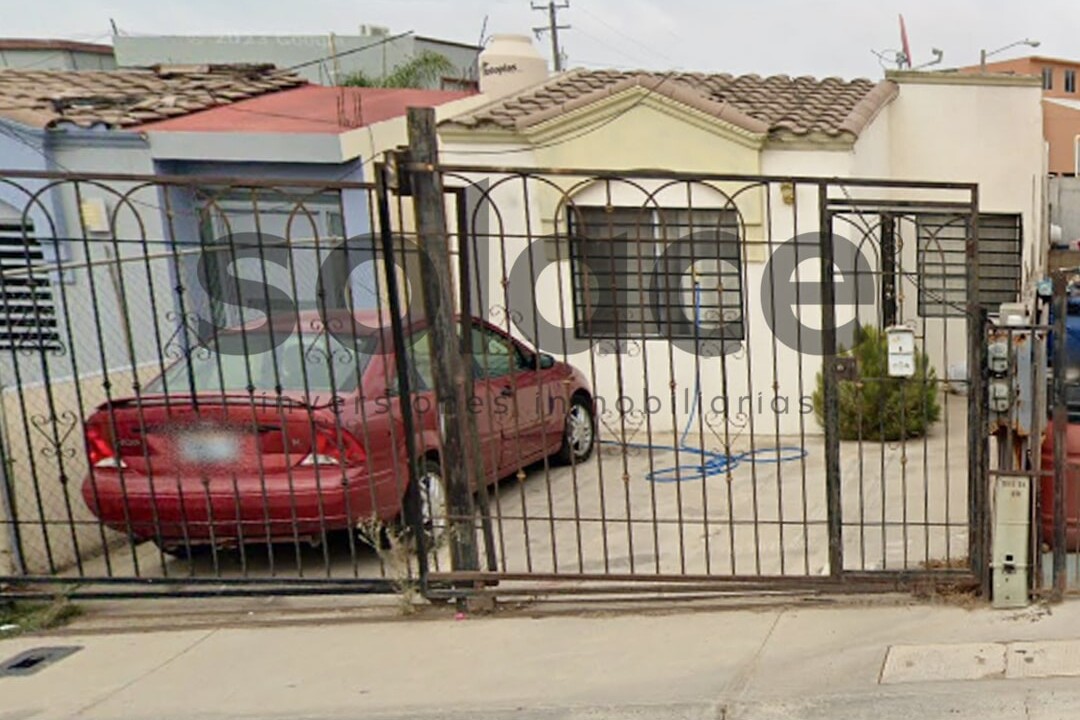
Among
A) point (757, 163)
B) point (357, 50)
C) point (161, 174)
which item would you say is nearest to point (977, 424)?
point (757, 163)

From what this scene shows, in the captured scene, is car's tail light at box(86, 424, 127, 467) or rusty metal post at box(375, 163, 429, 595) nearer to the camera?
rusty metal post at box(375, 163, 429, 595)

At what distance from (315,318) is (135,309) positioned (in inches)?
169

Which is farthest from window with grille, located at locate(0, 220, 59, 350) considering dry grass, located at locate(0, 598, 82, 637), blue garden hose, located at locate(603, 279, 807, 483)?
blue garden hose, located at locate(603, 279, 807, 483)

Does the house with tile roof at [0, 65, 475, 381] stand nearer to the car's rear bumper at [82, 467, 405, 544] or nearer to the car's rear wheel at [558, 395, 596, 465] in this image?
the car's rear wheel at [558, 395, 596, 465]

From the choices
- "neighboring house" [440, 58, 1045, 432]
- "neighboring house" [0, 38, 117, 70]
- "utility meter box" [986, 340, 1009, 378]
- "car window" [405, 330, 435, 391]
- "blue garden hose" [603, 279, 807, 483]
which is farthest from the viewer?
"neighboring house" [0, 38, 117, 70]

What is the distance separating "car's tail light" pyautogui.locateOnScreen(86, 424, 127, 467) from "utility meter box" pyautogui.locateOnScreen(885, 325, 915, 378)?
4.33 metres

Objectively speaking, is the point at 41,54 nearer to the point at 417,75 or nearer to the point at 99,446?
the point at 417,75

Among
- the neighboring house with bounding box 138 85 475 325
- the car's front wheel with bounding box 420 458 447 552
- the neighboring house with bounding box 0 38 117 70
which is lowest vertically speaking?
the car's front wheel with bounding box 420 458 447 552

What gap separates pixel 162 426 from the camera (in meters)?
4.97

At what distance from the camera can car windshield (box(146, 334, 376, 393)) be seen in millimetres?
5477

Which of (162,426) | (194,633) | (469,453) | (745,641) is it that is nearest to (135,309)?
(162,426)

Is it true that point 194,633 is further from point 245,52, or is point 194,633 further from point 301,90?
point 245,52

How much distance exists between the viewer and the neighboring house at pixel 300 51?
20.0 metres

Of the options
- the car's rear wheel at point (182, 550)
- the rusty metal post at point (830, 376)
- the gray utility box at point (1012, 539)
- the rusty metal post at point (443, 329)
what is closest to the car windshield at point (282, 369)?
the car's rear wheel at point (182, 550)
